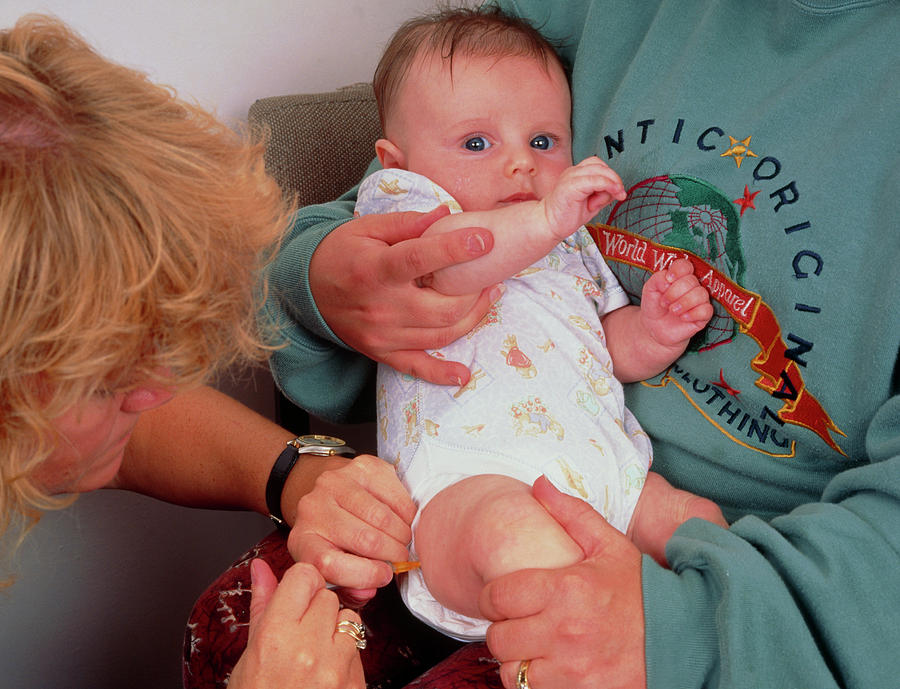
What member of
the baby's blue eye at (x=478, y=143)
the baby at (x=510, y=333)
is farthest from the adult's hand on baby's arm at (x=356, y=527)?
the baby's blue eye at (x=478, y=143)

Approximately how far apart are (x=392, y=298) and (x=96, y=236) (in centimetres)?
42

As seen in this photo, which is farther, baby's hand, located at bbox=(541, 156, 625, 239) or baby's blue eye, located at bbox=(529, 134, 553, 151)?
baby's blue eye, located at bbox=(529, 134, 553, 151)

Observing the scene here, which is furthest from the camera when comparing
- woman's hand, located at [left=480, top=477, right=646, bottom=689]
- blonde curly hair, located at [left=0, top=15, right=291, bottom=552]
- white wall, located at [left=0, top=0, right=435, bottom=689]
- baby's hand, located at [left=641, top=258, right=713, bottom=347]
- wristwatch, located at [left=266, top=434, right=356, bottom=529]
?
white wall, located at [left=0, top=0, right=435, bottom=689]

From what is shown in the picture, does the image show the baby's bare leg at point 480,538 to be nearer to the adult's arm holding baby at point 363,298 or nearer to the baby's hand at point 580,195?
the adult's arm holding baby at point 363,298

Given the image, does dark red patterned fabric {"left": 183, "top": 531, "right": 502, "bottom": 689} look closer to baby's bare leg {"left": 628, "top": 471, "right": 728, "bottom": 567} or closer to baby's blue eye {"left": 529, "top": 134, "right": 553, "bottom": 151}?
baby's bare leg {"left": 628, "top": 471, "right": 728, "bottom": 567}

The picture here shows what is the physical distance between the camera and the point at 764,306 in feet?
3.01

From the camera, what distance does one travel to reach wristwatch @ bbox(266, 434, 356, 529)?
3.72 ft

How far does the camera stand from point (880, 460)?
0.80 meters

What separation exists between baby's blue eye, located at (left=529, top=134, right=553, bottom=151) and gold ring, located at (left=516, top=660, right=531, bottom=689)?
0.74 metres

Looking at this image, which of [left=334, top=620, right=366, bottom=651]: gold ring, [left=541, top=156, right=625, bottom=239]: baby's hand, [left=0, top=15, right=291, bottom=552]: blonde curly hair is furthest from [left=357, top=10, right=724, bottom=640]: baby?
[left=0, top=15, right=291, bottom=552]: blonde curly hair

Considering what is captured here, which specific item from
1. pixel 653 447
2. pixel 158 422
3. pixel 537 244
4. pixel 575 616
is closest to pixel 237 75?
pixel 158 422

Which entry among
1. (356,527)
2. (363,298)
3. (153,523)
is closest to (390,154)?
(363,298)

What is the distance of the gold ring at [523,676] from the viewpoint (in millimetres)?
740

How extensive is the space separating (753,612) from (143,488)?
897mm
